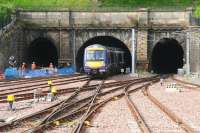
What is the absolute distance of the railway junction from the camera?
2372 centimetres

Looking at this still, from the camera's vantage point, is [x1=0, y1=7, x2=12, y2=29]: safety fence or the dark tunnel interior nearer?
[x1=0, y1=7, x2=12, y2=29]: safety fence

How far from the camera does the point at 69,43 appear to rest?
196 ft

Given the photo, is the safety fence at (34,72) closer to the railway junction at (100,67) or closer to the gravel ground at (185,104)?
the railway junction at (100,67)

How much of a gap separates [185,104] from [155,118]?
5703 millimetres

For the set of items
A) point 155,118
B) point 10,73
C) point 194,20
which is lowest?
point 155,118

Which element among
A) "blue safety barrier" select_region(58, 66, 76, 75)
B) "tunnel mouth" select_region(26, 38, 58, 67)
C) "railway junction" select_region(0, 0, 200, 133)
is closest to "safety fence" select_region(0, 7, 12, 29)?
"railway junction" select_region(0, 0, 200, 133)

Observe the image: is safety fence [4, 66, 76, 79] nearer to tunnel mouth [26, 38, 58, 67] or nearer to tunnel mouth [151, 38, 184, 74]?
tunnel mouth [26, 38, 58, 67]

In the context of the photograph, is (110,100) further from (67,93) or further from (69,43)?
(69,43)

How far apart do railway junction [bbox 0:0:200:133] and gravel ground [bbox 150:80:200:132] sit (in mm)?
38

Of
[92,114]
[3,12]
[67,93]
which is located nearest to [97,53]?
[3,12]

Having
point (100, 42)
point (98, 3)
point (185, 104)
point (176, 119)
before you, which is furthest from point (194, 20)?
point (176, 119)

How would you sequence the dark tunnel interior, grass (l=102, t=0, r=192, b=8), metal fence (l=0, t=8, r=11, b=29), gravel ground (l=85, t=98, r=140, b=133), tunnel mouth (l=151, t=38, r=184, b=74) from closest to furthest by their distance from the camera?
gravel ground (l=85, t=98, r=140, b=133)
metal fence (l=0, t=8, r=11, b=29)
the dark tunnel interior
grass (l=102, t=0, r=192, b=8)
tunnel mouth (l=151, t=38, r=184, b=74)

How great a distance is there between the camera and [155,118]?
68.0 ft

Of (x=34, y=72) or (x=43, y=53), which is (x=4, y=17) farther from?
(x=43, y=53)
